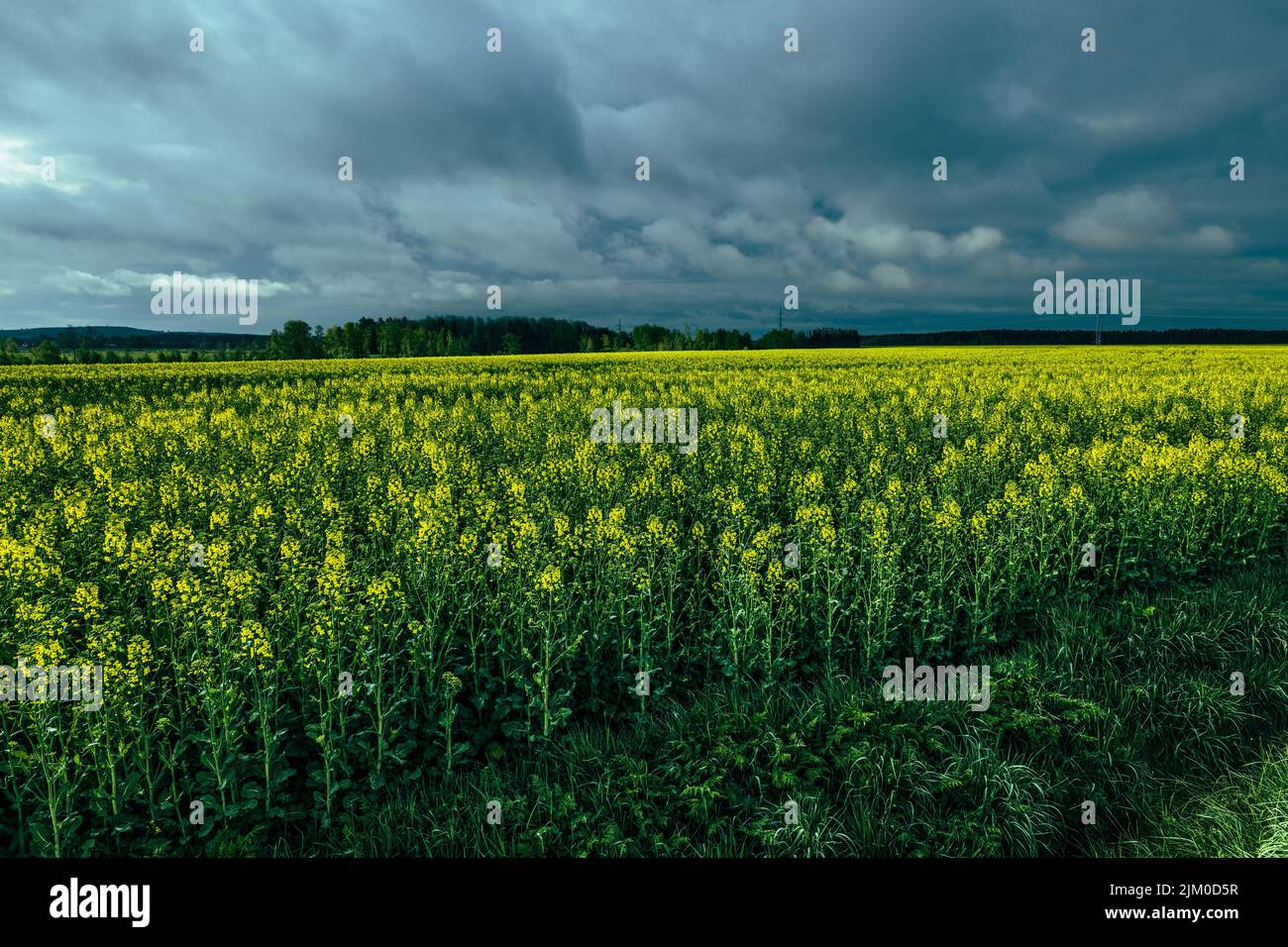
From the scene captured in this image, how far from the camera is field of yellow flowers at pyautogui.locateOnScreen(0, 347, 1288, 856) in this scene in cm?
461

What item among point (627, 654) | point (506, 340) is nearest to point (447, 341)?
point (506, 340)

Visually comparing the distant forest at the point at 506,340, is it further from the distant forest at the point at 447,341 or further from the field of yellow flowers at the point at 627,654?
the field of yellow flowers at the point at 627,654

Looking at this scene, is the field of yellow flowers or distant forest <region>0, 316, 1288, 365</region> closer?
the field of yellow flowers

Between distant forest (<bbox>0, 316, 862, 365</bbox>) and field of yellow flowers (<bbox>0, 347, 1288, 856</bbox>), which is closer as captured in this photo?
field of yellow flowers (<bbox>0, 347, 1288, 856</bbox>)

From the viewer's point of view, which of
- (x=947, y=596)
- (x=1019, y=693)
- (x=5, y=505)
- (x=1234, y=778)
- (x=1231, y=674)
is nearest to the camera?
(x=1234, y=778)

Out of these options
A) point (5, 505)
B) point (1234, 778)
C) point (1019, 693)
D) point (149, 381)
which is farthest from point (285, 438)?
point (149, 381)

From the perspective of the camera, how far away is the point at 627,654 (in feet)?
21.1

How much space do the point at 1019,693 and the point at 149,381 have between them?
3855 cm

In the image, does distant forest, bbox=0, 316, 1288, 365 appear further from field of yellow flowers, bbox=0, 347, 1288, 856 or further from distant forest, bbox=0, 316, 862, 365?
field of yellow flowers, bbox=0, 347, 1288, 856

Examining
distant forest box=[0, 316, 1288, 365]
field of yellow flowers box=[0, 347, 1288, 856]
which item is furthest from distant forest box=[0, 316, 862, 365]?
field of yellow flowers box=[0, 347, 1288, 856]

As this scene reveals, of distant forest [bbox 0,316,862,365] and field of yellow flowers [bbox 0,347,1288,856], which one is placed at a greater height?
distant forest [bbox 0,316,862,365]

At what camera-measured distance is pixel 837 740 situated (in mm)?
5297

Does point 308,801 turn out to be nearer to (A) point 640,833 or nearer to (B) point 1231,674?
(A) point 640,833

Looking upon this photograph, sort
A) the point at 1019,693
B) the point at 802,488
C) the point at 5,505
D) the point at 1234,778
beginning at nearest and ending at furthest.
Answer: the point at 1234,778
the point at 1019,693
the point at 5,505
the point at 802,488
